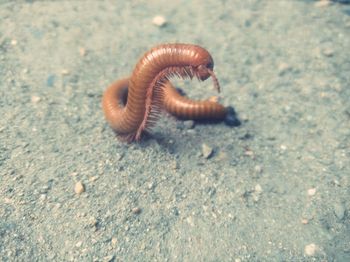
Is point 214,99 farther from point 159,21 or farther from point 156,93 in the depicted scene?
point 159,21

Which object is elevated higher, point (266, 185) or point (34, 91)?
point (34, 91)

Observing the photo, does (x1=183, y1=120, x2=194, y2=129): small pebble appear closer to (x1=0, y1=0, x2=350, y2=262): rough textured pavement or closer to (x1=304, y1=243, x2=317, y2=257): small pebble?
(x1=0, y1=0, x2=350, y2=262): rough textured pavement

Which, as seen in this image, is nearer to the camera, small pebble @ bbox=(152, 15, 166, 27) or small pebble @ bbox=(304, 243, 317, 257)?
small pebble @ bbox=(304, 243, 317, 257)

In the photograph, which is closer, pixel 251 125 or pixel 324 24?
pixel 251 125

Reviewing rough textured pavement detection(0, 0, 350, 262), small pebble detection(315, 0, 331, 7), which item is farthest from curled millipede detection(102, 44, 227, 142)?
small pebble detection(315, 0, 331, 7)

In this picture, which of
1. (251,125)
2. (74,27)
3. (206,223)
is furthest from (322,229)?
(74,27)

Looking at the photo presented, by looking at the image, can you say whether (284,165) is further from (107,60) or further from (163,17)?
(163,17)
